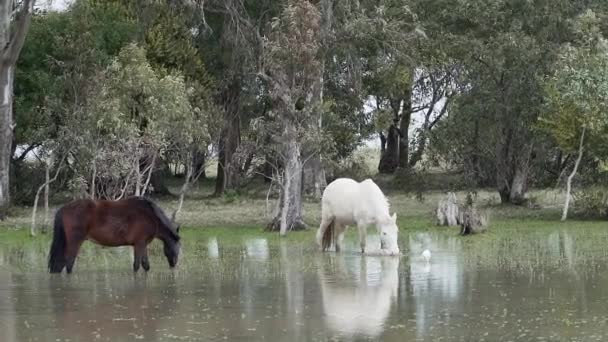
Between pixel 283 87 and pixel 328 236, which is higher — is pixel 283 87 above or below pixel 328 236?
above

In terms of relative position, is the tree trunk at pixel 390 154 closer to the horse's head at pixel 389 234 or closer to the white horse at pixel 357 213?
the white horse at pixel 357 213

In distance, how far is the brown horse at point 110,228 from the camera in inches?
804

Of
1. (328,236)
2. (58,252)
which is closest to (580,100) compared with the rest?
(328,236)

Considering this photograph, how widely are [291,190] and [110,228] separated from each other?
10938 millimetres

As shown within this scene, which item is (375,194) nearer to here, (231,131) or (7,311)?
(7,311)

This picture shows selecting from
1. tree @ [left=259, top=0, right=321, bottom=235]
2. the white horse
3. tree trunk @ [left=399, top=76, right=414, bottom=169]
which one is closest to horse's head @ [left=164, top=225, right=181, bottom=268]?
the white horse

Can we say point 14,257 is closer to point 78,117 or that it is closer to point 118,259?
point 118,259

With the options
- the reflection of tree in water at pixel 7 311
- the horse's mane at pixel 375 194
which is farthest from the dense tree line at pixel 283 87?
the reflection of tree in water at pixel 7 311

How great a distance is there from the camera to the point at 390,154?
57.3 m

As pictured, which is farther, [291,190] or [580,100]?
[580,100]

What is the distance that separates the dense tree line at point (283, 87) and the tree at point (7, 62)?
8cm

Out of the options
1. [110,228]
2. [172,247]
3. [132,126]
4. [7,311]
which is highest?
[132,126]

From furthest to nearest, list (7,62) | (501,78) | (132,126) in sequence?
(501,78) < (7,62) < (132,126)

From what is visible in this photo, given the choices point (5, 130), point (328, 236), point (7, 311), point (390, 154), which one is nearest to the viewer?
point (7, 311)
